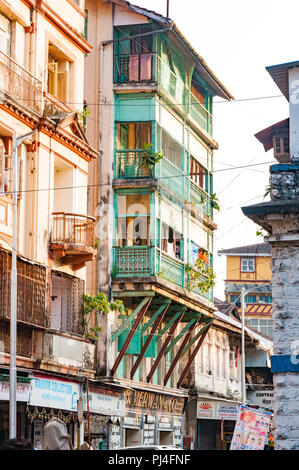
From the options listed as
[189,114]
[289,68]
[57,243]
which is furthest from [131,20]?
[289,68]

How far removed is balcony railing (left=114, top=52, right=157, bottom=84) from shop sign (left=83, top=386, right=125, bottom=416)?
10277 mm

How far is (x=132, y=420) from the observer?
3756 cm

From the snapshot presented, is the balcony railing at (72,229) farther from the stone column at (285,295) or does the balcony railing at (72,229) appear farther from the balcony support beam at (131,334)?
the stone column at (285,295)

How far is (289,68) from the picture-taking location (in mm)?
18953

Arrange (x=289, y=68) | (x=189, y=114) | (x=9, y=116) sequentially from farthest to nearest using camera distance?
(x=189, y=114) → (x=9, y=116) → (x=289, y=68)

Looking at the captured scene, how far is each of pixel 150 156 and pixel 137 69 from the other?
3083mm

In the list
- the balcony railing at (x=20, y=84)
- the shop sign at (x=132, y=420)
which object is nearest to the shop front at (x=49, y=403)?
the shop sign at (x=132, y=420)

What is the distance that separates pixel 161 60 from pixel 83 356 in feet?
36.9

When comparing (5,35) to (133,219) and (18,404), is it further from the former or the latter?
(18,404)

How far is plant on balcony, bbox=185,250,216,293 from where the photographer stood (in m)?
39.0

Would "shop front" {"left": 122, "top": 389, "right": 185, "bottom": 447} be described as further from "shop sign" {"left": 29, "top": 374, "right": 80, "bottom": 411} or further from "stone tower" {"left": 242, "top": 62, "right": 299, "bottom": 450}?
"stone tower" {"left": 242, "top": 62, "right": 299, "bottom": 450}

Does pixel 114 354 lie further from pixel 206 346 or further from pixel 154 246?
pixel 206 346

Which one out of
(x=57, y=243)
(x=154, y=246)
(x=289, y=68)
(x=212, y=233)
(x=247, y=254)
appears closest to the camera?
(x=289, y=68)

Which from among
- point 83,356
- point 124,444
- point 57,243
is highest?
point 57,243
